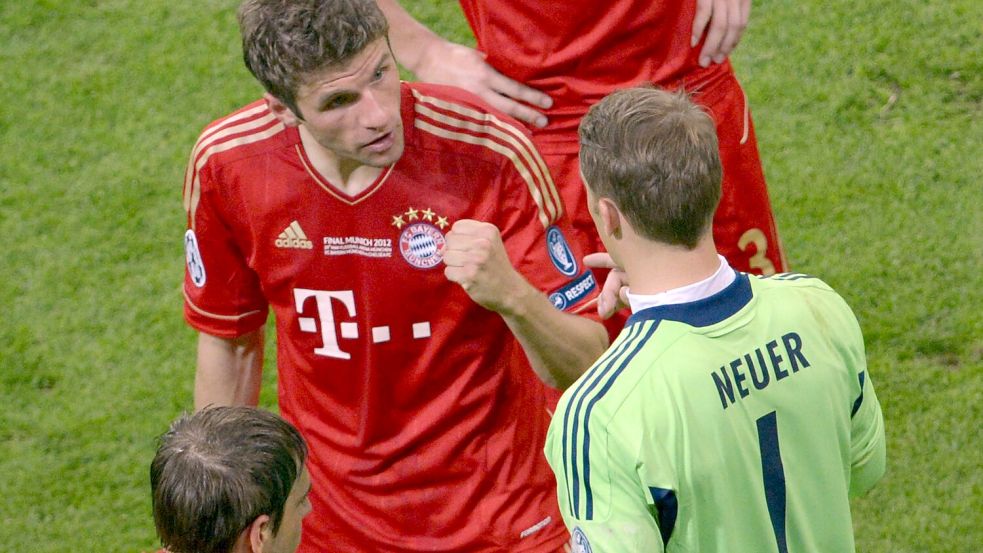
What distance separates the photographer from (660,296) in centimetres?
267

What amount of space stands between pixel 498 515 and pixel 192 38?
4773 mm

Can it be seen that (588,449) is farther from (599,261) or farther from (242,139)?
(242,139)

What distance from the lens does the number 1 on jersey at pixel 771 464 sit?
2654 mm

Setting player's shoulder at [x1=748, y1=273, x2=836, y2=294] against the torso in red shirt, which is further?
the torso in red shirt

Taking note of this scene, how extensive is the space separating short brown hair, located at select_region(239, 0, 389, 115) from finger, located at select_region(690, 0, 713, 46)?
128cm

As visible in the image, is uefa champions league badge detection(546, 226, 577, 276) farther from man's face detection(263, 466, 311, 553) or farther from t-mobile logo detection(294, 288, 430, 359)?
man's face detection(263, 466, 311, 553)

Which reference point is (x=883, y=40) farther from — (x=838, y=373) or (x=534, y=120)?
(x=838, y=373)

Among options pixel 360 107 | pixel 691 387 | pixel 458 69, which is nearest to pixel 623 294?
pixel 691 387

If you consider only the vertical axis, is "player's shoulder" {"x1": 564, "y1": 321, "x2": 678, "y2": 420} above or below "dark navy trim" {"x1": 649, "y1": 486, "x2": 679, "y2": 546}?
above

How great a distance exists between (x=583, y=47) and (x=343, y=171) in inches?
38.9

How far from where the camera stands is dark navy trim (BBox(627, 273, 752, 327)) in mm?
2641

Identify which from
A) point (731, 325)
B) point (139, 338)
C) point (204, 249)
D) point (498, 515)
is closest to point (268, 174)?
point (204, 249)

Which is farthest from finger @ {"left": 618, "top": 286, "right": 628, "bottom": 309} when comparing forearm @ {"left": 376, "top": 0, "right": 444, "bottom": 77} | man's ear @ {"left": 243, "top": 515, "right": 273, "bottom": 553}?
forearm @ {"left": 376, "top": 0, "right": 444, "bottom": 77}

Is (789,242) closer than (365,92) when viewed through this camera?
No
